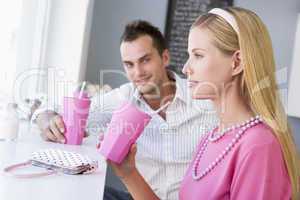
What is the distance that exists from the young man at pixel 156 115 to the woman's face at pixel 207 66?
455 millimetres

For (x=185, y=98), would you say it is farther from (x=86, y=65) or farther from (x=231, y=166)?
(x=86, y=65)

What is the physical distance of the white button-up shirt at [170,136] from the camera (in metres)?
1.45

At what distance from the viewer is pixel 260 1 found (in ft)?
7.44

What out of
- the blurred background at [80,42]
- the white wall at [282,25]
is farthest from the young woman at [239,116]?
the white wall at [282,25]

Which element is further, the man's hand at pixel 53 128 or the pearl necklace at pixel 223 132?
the man's hand at pixel 53 128

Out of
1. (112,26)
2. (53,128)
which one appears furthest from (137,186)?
(112,26)

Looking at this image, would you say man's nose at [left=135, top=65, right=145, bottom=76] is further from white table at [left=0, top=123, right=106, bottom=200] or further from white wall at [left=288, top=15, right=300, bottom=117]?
white wall at [left=288, top=15, right=300, bottom=117]

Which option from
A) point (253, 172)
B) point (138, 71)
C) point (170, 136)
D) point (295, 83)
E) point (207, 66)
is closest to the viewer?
point (253, 172)

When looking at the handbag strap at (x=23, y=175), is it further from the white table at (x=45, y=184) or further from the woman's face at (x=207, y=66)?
the woman's face at (x=207, y=66)

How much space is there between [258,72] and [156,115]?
66 cm

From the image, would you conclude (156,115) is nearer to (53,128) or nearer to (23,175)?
(53,128)

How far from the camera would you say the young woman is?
2.76 ft

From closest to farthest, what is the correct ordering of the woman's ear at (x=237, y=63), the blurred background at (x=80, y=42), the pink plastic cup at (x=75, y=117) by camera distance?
the woman's ear at (x=237, y=63)
the pink plastic cup at (x=75, y=117)
the blurred background at (x=80, y=42)

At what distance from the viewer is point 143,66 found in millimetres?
1579
